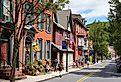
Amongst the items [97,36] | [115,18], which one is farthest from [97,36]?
[115,18]

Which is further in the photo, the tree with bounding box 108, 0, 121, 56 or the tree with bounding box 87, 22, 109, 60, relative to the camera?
the tree with bounding box 87, 22, 109, 60

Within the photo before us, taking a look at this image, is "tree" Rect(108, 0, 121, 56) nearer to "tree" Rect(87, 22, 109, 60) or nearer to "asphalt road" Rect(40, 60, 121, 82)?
"asphalt road" Rect(40, 60, 121, 82)

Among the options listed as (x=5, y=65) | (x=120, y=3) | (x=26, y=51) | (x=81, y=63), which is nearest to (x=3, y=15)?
(x=5, y=65)

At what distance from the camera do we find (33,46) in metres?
40.0

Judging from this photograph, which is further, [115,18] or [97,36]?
[97,36]

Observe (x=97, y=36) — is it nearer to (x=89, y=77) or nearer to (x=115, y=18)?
(x=115, y=18)

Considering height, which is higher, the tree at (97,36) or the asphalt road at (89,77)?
the tree at (97,36)

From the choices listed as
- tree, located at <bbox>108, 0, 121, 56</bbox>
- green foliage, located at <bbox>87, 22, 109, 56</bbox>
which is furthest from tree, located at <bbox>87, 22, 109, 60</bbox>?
tree, located at <bbox>108, 0, 121, 56</bbox>

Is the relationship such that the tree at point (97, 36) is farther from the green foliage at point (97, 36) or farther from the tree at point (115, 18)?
the tree at point (115, 18)

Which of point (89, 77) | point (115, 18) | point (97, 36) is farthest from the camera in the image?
point (97, 36)

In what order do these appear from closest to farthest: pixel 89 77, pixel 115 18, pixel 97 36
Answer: pixel 89 77 → pixel 115 18 → pixel 97 36

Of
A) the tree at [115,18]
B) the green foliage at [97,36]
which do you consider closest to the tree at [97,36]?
the green foliage at [97,36]

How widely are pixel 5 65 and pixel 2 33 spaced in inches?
107

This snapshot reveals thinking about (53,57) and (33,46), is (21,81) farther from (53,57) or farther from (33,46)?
(53,57)
